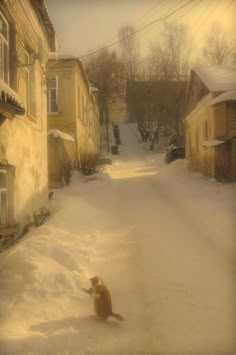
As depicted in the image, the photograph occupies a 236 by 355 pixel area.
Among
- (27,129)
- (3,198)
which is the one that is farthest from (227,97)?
(3,198)

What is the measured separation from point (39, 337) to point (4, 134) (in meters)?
3.63

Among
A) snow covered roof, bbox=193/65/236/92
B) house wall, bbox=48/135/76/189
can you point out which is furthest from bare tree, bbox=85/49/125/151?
house wall, bbox=48/135/76/189

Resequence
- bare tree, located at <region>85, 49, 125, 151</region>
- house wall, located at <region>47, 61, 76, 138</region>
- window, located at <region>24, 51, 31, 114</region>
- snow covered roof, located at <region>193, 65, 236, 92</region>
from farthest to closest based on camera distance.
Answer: bare tree, located at <region>85, 49, 125, 151</region> → house wall, located at <region>47, 61, 76, 138</region> → snow covered roof, located at <region>193, 65, 236, 92</region> → window, located at <region>24, 51, 31, 114</region>

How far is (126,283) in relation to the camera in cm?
466

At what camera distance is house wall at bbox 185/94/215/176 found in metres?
14.5

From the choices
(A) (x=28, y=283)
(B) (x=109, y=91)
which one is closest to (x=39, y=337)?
(A) (x=28, y=283)

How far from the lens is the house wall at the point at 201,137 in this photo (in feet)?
47.6

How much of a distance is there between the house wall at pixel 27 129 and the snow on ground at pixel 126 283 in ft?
2.77

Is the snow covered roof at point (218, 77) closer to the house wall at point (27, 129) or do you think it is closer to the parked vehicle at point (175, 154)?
the house wall at point (27, 129)

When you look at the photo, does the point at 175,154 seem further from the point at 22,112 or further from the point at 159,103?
the point at 22,112

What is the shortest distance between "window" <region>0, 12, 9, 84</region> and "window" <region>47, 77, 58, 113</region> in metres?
10.1

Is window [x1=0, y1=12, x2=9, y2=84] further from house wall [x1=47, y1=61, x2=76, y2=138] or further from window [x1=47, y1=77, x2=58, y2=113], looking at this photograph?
window [x1=47, y1=77, x2=58, y2=113]

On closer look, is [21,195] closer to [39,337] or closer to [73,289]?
[73,289]

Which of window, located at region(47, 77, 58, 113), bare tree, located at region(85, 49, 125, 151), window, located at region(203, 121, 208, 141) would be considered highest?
bare tree, located at region(85, 49, 125, 151)
